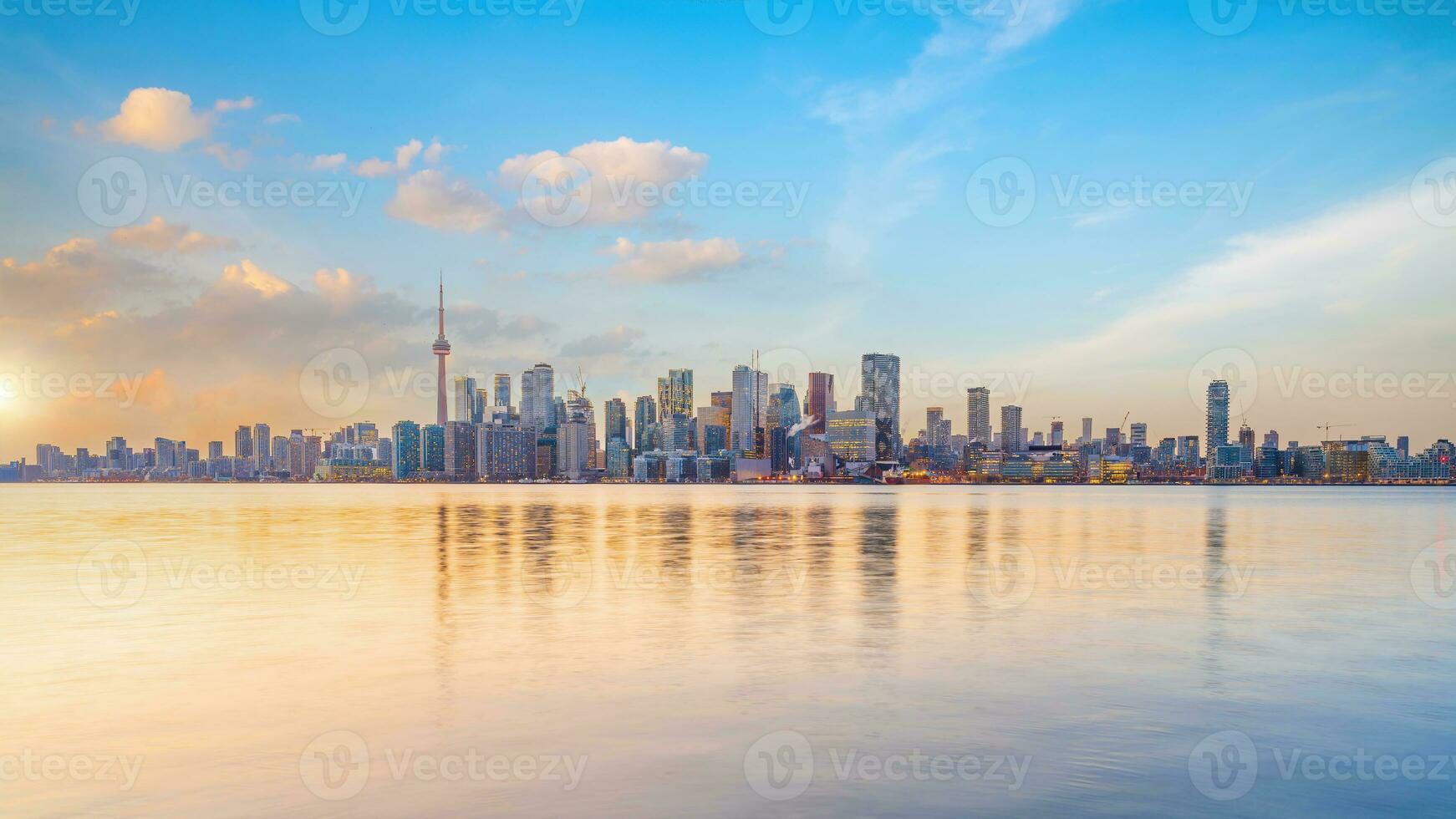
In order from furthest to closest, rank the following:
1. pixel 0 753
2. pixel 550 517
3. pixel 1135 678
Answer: pixel 550 517 → pixel 1135 678 → pixel 0 753

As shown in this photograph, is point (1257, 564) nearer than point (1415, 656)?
No

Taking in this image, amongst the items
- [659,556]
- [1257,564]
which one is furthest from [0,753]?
[1257,564]

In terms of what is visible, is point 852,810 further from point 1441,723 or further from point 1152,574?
point 1152,574

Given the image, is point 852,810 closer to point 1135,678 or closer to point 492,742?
point 492,742

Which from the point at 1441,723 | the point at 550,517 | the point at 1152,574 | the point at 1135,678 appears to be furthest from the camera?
the point at 550,517

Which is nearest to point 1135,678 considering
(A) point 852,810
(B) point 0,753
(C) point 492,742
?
(A) point 852,810

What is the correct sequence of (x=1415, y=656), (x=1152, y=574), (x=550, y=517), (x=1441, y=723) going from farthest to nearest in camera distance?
1. (x=550, y=517)
2. (x=1152, y=574)
3. (x=1415, y=656)
4. (x=1441, y=723)
